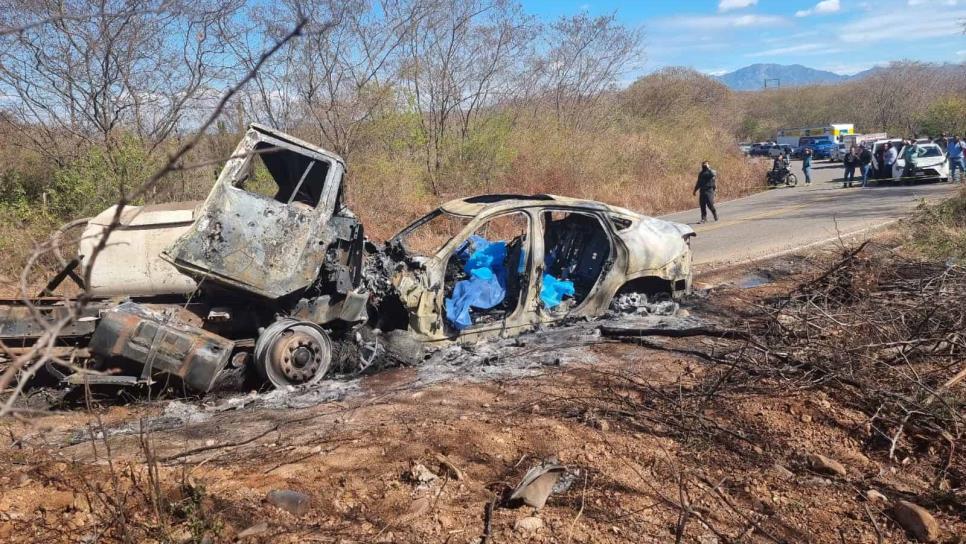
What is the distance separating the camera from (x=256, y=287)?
5.17 m

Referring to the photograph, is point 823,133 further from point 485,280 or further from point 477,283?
point 477,283

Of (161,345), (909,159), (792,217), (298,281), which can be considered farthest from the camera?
(909,159)

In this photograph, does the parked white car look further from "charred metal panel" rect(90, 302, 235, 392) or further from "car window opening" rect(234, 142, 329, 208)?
"charred metal panel" rect(90, 302, 235, 392)

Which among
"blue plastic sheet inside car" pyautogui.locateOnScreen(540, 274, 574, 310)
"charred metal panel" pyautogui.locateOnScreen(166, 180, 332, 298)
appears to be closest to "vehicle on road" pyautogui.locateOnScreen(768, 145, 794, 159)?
"blue plastic sheet inside car" pyautogui.locateOnScreen(540, 274, 574, 310)

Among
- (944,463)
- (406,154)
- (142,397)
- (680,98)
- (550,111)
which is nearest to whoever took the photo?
(944,463)

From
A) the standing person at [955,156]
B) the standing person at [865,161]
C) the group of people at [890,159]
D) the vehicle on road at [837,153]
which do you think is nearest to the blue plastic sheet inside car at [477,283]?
the group of people at [890,159]

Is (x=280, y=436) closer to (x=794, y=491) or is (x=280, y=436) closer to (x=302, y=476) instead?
(x=302, y=476)

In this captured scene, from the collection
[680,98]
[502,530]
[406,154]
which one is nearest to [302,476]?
[502,530]

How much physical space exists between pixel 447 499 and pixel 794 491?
1868mm

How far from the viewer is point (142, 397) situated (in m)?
5.10

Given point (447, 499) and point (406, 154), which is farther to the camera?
point (406, 154)

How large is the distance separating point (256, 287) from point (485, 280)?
7.22 ft

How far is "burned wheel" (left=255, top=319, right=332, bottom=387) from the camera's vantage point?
202 inches

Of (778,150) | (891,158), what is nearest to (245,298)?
(891,158)
